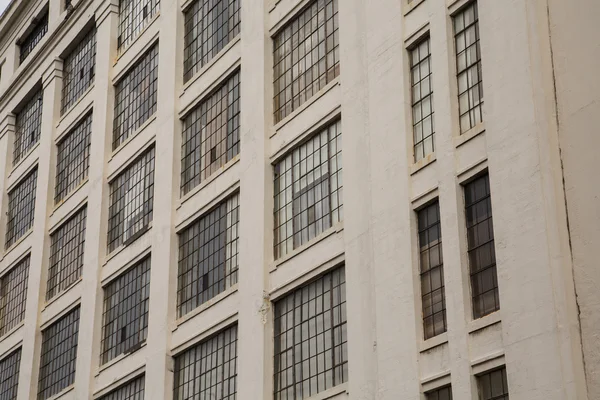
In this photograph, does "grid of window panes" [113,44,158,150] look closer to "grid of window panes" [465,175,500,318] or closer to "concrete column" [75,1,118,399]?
"concrete column" [75,1,118,399]

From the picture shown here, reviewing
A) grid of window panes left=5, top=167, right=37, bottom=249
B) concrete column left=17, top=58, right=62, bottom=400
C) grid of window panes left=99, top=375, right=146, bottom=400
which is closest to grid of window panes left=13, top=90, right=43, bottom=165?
concrete column left=17, top=58, right=62, bottom=400

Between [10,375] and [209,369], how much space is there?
15865 millimetres

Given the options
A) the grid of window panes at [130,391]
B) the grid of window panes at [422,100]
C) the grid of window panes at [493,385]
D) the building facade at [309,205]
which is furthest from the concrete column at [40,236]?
the grid of window panes at [493,385]

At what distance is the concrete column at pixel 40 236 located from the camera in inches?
1901

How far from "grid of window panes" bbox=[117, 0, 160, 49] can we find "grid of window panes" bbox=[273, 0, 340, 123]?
368 inches

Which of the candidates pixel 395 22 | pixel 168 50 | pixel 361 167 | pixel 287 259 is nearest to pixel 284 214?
pixel 287 259

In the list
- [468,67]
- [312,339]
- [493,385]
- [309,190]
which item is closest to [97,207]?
[309,190]

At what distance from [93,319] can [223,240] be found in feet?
27.4

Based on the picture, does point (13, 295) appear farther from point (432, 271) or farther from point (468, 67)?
point (468, 67)

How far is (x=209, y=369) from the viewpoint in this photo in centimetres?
3722

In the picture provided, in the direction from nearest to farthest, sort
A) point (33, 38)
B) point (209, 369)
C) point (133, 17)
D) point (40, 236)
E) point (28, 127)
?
point (209, 369) < point (133, 17) < point (40, 236) < point (28, 127) < point (33, 38)

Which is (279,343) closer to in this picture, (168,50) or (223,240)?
(223,240)

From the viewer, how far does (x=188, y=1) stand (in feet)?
141

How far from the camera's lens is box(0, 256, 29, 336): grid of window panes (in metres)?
51.3
